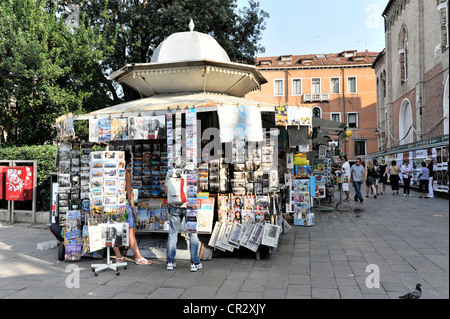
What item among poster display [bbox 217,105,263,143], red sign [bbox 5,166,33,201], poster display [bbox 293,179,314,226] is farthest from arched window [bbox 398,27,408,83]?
red sign [bbox 5,166,33,201]

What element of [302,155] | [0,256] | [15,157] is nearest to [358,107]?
[302,155]

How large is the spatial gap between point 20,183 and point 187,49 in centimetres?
646

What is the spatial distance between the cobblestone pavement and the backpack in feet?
3.47

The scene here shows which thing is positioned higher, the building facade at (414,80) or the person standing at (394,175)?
the building facade at (414,80)

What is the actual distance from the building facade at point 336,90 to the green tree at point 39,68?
29659mm

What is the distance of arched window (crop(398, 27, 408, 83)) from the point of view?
2647 centimetres

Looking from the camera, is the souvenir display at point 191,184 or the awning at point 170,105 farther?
the awning at point 170,105

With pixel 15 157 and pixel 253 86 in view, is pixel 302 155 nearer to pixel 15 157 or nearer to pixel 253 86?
Result: pixel 253 86

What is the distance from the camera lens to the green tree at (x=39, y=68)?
1196 centimetres

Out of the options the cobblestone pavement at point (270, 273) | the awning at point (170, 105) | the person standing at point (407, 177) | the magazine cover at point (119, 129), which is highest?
the awning at point (170, 105)

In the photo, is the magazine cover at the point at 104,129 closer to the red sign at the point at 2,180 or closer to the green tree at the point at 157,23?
the red sign at the point at 2,180

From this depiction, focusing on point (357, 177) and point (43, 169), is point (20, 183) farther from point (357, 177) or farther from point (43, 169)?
point (357, 177)

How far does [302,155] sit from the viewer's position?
10203 millimetres

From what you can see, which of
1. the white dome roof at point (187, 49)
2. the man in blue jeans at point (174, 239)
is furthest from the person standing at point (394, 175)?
the man in blue jeans at point (174, 239)
